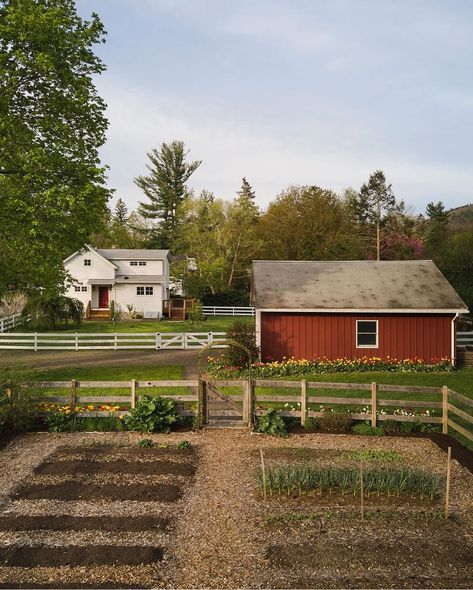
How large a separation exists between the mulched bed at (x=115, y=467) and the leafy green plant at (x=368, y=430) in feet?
14.9

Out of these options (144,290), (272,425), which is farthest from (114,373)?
(144,290)

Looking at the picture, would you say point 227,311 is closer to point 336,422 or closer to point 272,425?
point 336,422

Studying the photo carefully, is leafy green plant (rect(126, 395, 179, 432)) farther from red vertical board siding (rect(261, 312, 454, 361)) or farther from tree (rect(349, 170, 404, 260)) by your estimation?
tree (rect(349, 170, 404, 260))

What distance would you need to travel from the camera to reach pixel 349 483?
8.84m

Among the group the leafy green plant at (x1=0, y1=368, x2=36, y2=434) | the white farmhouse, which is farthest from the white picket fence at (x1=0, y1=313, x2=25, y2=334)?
the leafy green plant at (x1=0, y1=368, x2=36, y2=434)

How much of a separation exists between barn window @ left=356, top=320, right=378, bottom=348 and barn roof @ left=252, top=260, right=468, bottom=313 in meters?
0.83

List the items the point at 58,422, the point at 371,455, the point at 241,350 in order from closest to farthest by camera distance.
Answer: the point at 371,455 < the point at 58,422 < the point at 241,350

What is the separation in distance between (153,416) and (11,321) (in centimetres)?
2583

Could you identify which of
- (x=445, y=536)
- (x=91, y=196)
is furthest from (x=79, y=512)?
(x=91, y=196)

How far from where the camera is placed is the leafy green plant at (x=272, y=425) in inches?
490

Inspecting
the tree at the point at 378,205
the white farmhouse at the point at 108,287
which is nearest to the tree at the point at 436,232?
the tree at the point at 378,205

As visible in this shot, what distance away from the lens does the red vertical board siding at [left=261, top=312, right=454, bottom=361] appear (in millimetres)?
21953

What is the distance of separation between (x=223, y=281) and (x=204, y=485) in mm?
42692

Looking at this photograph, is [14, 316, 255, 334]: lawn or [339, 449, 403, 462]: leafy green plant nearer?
[339, 449, 403, 462]: leafy green plant
